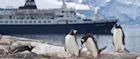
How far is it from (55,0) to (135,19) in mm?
54243

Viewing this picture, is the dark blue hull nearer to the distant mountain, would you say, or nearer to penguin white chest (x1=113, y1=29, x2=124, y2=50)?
penguin white chest (x1=113, y1=29, x2=124, y2=50)

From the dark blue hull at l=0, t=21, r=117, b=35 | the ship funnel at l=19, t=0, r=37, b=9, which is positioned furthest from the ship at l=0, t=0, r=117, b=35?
the ship funnel at l=19, t=0, r=37, b=9

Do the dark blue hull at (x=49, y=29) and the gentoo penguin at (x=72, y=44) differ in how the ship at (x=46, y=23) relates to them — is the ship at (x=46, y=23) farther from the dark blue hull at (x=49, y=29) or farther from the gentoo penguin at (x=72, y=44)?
the gentoo penguin at (x=72, y=44)

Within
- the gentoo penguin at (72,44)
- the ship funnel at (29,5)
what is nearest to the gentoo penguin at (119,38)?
the gentoo penguin at (72,44)

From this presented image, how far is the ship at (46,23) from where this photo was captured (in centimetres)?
6831

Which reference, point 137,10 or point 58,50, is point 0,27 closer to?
point 58,50

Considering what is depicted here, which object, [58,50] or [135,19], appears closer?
[58,50]

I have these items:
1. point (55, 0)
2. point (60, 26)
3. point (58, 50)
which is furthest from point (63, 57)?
point (55, 0)

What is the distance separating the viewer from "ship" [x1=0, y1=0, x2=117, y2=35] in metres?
68.3

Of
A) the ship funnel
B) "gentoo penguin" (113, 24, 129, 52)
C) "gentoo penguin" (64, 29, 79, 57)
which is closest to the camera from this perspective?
"gentoo penguin" (64, 29, 79, 57)

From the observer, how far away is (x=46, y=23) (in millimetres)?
69062

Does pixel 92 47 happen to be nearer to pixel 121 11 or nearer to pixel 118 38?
pixel 118 38

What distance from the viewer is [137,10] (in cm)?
15450

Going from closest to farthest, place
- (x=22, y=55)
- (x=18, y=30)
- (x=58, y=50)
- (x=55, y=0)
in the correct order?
(x=22, y=55) → (x=58, y=50) → (x=18, y=30) → (x=55, y=0)
